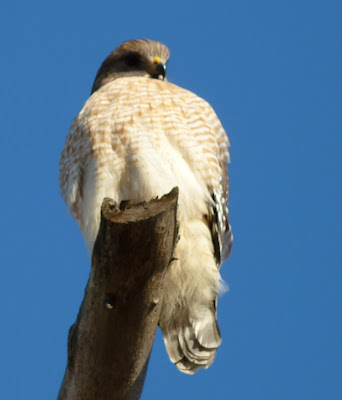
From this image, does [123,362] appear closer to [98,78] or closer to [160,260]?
[160,260]

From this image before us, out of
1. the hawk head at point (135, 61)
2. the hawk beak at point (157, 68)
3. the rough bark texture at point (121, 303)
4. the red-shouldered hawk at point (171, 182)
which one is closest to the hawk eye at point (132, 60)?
the hawk head at point (135, 61)

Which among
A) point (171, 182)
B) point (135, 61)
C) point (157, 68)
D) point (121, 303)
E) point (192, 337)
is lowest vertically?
point (121, 303)

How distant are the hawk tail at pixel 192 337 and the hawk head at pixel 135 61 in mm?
→ 2299

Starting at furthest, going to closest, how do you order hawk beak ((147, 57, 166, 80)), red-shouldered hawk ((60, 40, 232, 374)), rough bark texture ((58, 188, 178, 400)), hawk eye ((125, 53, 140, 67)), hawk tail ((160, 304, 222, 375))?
1. hawk eye ((125, 53, 140, 67))
2. hawk beak ((147, 57, 166, 80))
3. red-shouldered hawk ((60, 40, 232, 374))
4. hawk tail ((160, 304, 222, 375))
5. rough bark texture ((58, 188, 178, 400))

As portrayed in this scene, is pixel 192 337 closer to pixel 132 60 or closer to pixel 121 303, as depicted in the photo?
pixel 121 303

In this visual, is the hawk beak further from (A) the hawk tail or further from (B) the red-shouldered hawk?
(A) the hawk tail

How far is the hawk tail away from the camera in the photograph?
4.49 metres

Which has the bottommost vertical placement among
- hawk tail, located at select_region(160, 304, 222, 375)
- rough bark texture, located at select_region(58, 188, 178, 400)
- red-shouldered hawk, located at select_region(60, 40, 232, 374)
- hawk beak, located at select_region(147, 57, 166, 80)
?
rough bark texture, located at select_region(58, 188, 178, 400)

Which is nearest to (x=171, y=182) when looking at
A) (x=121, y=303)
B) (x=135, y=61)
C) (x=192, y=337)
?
(x=192, y=337)

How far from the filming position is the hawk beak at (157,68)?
607cm

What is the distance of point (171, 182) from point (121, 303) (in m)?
1.34

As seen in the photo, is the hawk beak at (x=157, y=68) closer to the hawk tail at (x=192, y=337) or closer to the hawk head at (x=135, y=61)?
the hawk head at (x=135, y=61)

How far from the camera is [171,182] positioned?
15.2ft

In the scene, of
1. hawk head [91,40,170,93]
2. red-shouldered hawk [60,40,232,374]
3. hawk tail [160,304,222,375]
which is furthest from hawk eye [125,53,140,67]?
hawk tail [160,304,222,375]
